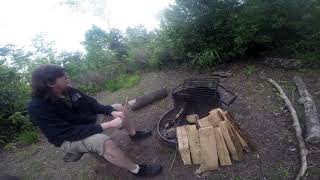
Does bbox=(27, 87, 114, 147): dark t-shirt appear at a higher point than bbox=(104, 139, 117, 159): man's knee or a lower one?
higher

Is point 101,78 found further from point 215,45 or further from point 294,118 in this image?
point 294,118

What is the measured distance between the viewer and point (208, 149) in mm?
4270

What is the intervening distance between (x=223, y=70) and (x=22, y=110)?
4718 millimetres

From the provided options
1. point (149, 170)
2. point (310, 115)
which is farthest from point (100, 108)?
point (310, 115)

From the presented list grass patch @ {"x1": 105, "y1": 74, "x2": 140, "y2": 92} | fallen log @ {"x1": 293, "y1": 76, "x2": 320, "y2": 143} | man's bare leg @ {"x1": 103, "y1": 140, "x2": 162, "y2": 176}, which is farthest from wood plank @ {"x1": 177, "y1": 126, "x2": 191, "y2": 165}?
grass patch @ {"x1": 105, "y1": 74, "x2": 140, "y2": 92}

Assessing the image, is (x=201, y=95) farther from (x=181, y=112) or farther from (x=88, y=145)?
(x=88, y=145)

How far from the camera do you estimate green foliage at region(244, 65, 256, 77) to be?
7.15 m

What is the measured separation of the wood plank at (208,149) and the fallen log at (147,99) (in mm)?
2589

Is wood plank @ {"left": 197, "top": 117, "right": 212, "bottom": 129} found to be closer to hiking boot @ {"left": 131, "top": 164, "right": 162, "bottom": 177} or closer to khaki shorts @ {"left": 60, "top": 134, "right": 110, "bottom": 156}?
hiking boot @ {"left": 131, "top": 164, "right": 162, "bottom": 177}

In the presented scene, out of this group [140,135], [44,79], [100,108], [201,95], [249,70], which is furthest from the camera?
[249,70]

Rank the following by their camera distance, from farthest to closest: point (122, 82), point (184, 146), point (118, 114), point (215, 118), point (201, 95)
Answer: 1. point (122, 82)
2. point (201, 95)
3. point (118, 114)
4. point (215, 118)
5. point (184, 146)

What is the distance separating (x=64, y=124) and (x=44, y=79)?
0.63 m

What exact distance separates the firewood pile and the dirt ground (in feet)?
0.38

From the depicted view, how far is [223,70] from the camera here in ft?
25.0
